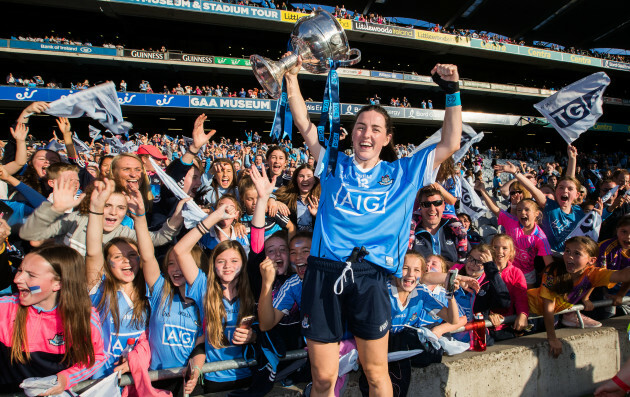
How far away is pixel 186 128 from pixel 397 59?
695 inches

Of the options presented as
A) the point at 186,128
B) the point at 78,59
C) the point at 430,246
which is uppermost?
the point at 78,59

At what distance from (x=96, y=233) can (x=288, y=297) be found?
4.17 ft

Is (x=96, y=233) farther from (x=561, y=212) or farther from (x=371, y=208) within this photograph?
(x=561, y=212)

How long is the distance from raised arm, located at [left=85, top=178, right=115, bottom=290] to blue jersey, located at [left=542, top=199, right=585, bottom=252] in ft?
14.5

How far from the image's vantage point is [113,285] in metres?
2.65

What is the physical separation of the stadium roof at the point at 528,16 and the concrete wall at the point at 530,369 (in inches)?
1230

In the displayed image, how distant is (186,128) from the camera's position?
27703 mm

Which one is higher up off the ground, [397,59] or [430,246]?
[397,59]

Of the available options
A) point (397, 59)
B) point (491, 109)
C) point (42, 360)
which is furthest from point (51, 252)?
point (491, 109)

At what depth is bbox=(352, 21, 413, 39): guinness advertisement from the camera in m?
26.5

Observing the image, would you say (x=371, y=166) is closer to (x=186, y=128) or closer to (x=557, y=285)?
(x=557, y=285)

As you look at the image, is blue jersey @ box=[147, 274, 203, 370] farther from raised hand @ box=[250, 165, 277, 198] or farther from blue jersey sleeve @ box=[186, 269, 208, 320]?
raised hand @ box=[250, 165, 277, 198]

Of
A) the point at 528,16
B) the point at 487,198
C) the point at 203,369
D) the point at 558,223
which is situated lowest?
the point at 203,369

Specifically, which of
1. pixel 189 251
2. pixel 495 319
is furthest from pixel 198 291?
pixel 495 319
